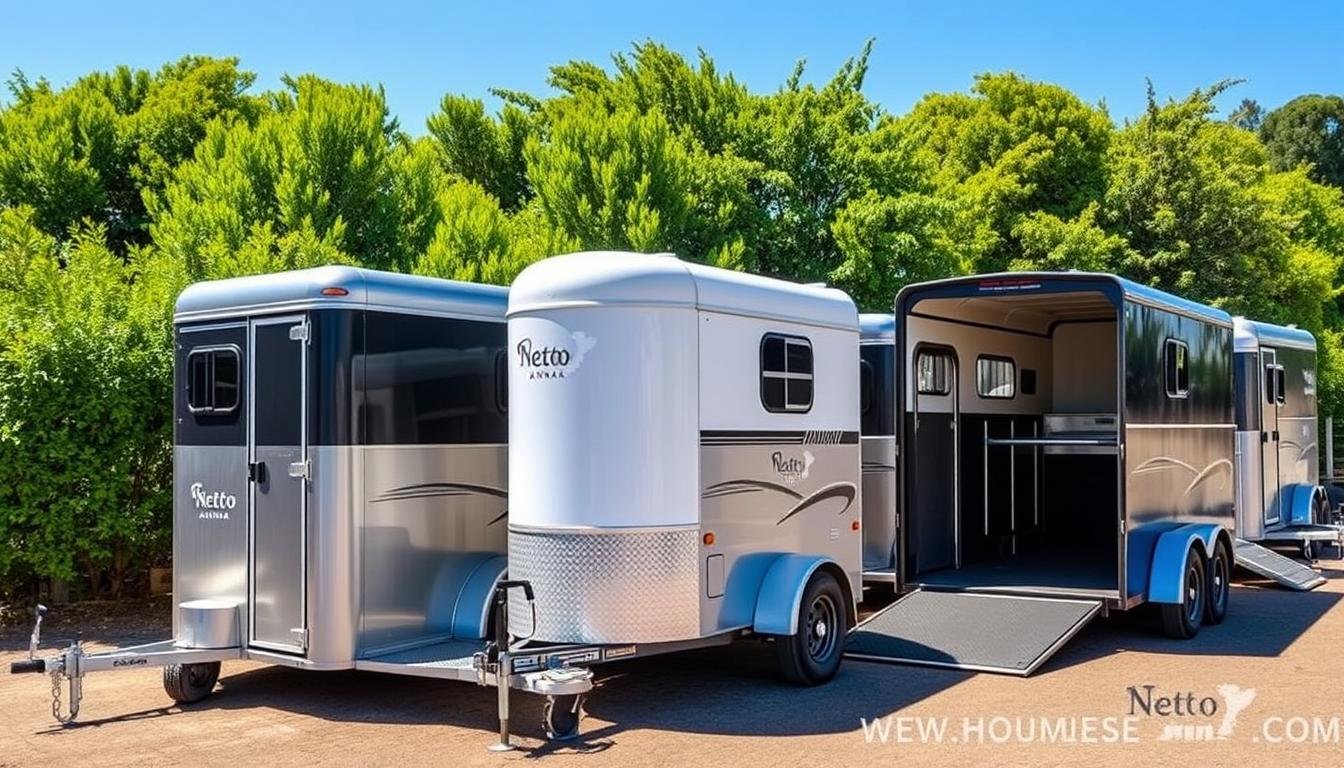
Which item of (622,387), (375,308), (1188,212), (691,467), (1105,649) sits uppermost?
(1188,212)

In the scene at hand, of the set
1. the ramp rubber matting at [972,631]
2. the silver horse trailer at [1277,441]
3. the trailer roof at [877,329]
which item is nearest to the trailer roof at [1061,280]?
the trailer roof at [877,329]

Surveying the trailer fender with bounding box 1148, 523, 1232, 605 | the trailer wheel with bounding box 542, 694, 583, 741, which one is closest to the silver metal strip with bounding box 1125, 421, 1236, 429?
the trailer fender with bounding box 1148, 523, 1232, 605

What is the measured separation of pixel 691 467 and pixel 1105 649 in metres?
4.14

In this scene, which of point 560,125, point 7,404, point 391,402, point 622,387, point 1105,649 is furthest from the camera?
point 560,125

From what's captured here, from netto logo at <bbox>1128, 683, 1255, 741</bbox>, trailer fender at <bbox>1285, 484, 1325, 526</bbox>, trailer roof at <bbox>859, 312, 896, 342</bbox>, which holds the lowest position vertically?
netto logo at <bbox>1128, 683, 1255, 741</bbox>

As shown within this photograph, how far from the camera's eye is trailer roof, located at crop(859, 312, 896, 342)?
1120 centimetres

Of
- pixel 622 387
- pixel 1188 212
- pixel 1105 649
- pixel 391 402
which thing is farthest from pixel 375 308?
pixel 1188 212

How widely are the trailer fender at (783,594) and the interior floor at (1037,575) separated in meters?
2.48

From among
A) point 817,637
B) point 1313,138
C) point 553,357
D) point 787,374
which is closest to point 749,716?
point 817,637

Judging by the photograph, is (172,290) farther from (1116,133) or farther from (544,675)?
(1116,133)

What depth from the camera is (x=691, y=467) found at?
23.9ft

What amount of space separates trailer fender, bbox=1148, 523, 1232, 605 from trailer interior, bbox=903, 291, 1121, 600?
1.05 ft

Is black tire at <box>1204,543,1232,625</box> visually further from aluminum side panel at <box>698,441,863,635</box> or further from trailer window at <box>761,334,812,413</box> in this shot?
trailer window at <box>761,334,812,413</box>

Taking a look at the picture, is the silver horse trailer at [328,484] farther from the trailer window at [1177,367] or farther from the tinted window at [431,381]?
the trailer window at [1177,367]
